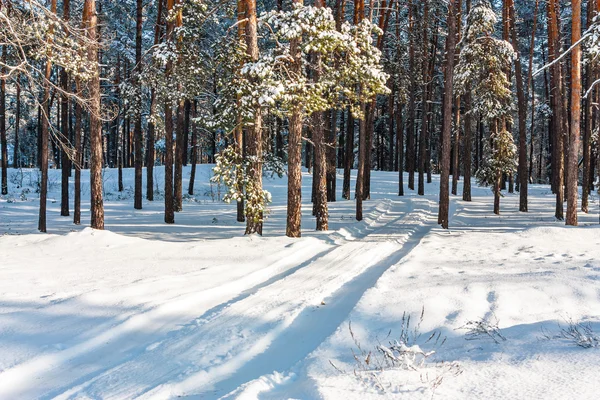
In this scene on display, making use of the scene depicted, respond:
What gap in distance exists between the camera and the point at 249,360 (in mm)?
4277

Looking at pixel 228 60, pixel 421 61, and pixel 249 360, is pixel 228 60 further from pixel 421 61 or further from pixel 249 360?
pixel 421 61

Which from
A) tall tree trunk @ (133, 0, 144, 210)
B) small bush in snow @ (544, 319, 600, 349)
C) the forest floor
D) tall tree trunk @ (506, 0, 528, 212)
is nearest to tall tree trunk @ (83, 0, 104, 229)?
the forest floor

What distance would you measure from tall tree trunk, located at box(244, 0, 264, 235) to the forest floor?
0.97 metres

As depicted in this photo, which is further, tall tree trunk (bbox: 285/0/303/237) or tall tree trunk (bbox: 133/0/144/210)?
tall tree trunk (bbox: 133/0/144/210)

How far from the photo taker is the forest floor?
3485mm

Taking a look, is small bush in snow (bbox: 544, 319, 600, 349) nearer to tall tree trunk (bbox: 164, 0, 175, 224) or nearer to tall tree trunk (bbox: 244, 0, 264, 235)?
tall tree trunk (bbox: 244, 0, 264, 235)

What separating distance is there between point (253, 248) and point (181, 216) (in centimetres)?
1134

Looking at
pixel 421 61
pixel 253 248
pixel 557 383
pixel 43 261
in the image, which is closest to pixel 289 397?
pixel 557 383

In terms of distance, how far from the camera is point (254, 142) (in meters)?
12.2

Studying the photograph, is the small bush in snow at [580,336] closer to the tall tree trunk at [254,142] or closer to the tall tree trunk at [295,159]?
the tall tree trunk at [295,159]

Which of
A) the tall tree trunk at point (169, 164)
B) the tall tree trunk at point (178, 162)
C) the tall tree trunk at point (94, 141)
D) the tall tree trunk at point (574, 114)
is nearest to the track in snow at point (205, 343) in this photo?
the tall tree trunk at point (94, 141)

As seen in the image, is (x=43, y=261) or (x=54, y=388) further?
(x=43, y=261)

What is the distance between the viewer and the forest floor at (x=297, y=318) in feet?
11.4

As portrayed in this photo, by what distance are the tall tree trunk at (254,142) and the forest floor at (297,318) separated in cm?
97
